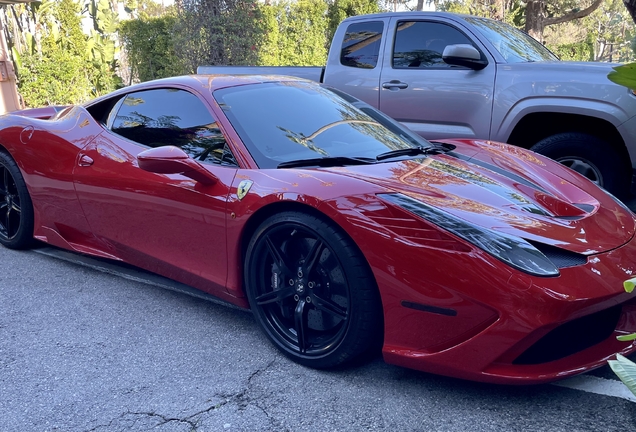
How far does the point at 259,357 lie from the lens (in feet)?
9.16

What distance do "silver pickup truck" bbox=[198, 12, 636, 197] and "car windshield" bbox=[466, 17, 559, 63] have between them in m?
0.02

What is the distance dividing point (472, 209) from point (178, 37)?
32.2ft

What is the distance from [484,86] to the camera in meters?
4.92

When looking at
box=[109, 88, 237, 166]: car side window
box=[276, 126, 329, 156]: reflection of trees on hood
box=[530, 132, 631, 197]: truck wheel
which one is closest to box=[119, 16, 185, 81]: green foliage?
box=[109, 88, 237, 166]: car side window

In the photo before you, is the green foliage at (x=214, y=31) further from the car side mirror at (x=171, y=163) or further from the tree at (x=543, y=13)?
the tree at (x=543, y=13)

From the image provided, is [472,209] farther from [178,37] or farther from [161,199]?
[178,37]

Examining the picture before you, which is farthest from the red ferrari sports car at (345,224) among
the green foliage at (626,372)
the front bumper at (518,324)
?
the green foliage at (626,372)

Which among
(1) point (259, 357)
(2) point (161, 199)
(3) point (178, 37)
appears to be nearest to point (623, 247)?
(1) point (259, 357)

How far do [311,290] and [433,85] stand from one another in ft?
Result: 10.3

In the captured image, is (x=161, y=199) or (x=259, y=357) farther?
(x=161, y=199)

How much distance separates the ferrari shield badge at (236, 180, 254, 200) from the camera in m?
2.73

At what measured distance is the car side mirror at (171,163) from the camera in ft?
9.11

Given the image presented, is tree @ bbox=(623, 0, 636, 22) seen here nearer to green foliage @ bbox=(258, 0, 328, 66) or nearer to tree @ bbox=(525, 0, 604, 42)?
green foliage @ bbox=(258, 0, 328, 66)

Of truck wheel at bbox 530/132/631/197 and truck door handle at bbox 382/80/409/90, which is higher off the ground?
truck door handle at bbox 382/80/409/90
